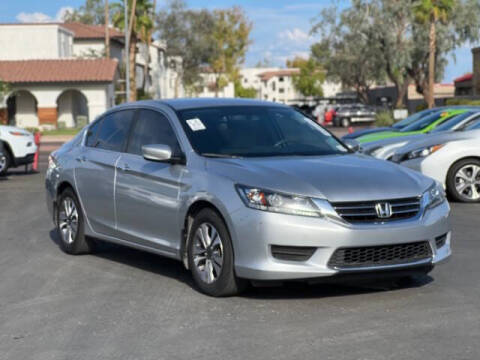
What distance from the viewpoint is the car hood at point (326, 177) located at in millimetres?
7219

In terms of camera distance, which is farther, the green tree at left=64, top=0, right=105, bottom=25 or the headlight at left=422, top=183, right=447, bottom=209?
the green tree at left=64, top=0, right=105, bottom=25

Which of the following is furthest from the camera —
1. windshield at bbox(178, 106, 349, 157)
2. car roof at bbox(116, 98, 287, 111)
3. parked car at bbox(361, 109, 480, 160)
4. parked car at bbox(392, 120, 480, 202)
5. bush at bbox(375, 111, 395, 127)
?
bush at bbox(375, 111, 395, 127)

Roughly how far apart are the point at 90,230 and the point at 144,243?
4.09 ft

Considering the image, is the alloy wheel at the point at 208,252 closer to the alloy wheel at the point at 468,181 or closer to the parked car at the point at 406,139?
the alloy wheel at the point at 468,181

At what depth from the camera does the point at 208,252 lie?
7711mm

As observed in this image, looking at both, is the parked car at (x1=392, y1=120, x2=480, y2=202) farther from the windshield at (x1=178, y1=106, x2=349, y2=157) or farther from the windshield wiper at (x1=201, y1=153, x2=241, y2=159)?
the windshield wiper at (x1=201, y1=153, x2=241, y2=159)

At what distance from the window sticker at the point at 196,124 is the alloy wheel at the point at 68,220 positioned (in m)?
2.11

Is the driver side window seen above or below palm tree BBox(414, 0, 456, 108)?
below

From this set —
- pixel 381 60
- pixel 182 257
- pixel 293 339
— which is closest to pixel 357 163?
pixel 182 257

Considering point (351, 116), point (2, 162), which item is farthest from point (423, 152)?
point (351, 116)

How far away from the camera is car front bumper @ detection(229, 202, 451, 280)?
23.3 ft

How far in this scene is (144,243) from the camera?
870 centimetres

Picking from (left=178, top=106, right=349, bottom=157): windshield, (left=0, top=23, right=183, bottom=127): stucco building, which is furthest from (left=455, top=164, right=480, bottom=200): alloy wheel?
(left=0, top=23, right=183, bottom=127): stucco building

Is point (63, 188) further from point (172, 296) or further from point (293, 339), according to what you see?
point (293, 339)
